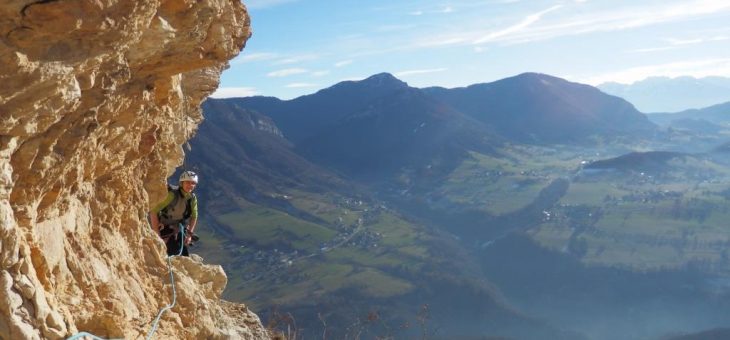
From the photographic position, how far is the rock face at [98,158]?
4.86 meters

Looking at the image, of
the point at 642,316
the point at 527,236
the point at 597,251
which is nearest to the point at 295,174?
the point at 527,236

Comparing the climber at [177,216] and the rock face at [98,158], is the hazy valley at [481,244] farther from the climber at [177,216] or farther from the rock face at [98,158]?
the rock face at [98,158]

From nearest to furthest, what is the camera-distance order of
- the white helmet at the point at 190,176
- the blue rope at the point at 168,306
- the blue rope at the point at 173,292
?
1. the blue rope at the point at 168,306
2. the blue rope at the point at 173,292
3. the white helmet at the point at 190,176

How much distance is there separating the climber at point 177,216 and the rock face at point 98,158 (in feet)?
1.06

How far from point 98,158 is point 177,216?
3.56 meters

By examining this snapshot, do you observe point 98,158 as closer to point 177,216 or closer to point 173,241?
point 177,216

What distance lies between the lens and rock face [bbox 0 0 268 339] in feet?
15.9

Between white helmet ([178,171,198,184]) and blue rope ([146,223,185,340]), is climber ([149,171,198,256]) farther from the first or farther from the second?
white helmet ([178,171,198,184])

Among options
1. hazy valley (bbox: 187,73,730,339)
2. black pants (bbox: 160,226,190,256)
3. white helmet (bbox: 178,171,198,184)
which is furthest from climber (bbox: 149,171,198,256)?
hazy valley (bbox: 187,73,730,339)

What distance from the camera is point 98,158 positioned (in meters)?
7.34

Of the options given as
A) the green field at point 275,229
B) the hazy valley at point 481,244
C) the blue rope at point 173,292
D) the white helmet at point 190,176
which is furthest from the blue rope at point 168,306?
the green field at point 275,229

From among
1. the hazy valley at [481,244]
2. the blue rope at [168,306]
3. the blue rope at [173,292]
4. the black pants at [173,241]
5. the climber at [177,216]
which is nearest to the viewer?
the blue rope at [168,306]

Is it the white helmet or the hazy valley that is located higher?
the white helmet

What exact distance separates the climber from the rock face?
1.06 ft
